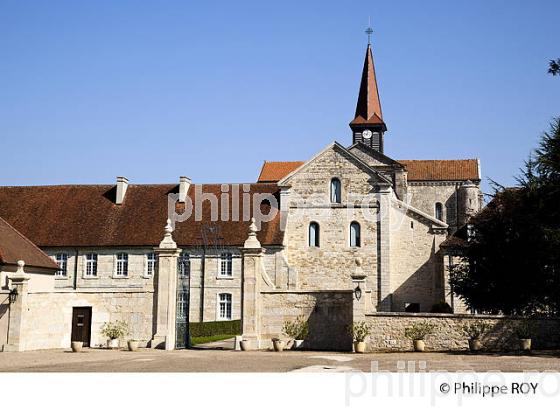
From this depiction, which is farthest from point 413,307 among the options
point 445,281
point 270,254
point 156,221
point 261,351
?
point 261,351

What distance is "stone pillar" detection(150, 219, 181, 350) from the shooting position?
24.5m

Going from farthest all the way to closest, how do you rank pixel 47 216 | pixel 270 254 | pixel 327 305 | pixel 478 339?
pixel 47 216 → pixel 270 254 → pixel 327 305 → pixel 478 339

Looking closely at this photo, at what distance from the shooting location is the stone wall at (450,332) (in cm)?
2266

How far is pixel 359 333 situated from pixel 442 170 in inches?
1610

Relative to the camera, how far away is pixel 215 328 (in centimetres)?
3728

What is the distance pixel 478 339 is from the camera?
22.7 metres

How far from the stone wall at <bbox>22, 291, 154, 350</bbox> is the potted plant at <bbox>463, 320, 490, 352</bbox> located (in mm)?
10758

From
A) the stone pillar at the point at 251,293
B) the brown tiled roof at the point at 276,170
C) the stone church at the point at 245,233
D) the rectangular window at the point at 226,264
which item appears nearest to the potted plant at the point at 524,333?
the stone pillar at the point at 251,293

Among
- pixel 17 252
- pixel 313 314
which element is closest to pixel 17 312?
pixel 17 252

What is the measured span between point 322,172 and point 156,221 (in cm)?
997

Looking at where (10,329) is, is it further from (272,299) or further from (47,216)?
(47,216)

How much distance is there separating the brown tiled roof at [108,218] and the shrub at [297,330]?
1492cm

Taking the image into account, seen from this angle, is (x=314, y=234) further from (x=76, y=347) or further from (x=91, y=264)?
(x=76, y=347)

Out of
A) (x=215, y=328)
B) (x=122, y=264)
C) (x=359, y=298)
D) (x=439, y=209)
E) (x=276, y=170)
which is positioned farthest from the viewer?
(x=276, y=170)
